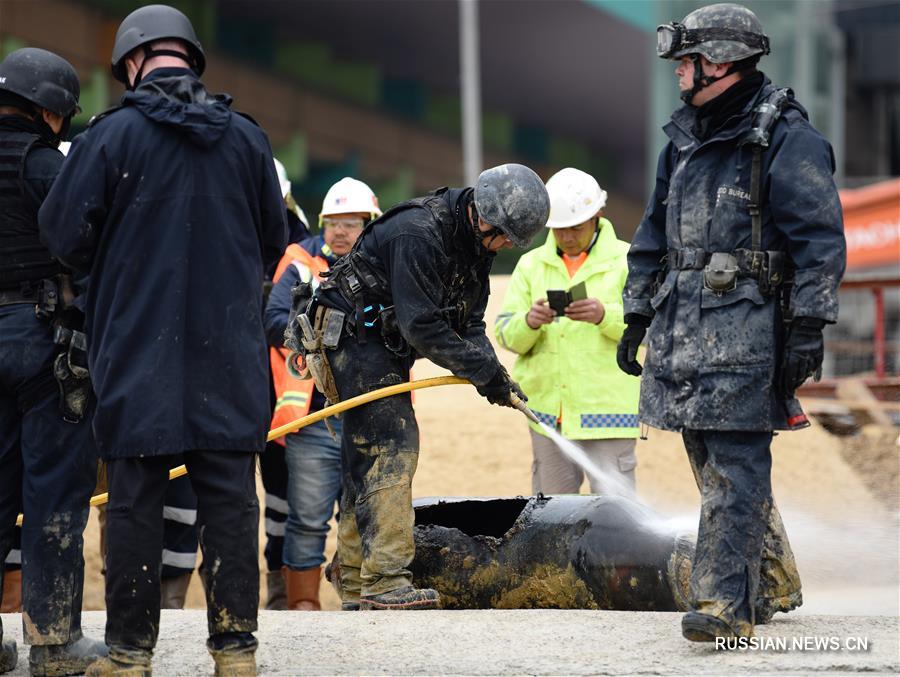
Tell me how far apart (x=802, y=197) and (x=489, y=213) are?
4.24ft

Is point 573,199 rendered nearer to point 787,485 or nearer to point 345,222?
point 345,222

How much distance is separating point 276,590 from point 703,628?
345 cm

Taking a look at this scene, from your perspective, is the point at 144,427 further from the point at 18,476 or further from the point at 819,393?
the point at 819,393

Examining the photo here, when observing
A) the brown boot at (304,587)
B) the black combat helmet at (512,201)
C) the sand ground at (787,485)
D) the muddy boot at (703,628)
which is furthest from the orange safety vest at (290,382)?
the muddy boot at (703,628)

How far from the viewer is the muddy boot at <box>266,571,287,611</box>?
741 cm

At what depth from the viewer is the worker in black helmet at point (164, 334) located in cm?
406

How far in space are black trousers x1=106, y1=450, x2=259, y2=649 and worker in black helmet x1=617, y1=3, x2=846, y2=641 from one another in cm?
148

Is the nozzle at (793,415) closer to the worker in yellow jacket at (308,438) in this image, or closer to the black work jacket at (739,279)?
the black work jacket at (739,279)

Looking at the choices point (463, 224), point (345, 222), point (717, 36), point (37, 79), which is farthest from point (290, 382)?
point (717, 36)

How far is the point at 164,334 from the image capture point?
13.3ft

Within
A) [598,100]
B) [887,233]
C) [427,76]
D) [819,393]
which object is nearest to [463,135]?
[427,76]

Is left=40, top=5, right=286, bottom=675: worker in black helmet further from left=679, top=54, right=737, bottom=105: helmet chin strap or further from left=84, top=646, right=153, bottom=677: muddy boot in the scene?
left=679, top=54, right=737, bottom=105: helmet chin strap

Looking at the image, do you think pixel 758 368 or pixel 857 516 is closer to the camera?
pixel 758 368

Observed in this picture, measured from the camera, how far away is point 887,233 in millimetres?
18312
